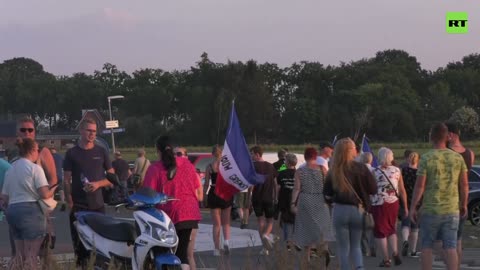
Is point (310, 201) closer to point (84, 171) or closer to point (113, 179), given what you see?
point (84, 171)

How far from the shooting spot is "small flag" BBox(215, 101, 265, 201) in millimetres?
12859

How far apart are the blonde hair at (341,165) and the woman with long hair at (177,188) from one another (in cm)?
151

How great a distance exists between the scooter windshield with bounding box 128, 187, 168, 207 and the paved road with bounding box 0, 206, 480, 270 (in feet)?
2.41

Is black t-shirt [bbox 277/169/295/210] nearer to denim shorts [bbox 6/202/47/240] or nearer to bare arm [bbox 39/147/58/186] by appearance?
bare arm [bbox 39/147/58/186]

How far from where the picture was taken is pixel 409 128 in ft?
289

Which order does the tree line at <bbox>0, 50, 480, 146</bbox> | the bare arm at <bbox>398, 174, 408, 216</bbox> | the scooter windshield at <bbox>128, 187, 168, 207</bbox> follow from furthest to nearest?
the tree line at <bbox>0, 50, 480, 146</bbox> < the bare arm at <bbox>398, 174, 408, 216</bbox> < the scooter windshield at <bbox>128, 187, 168, 207</bbox>

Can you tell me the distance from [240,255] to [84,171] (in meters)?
4.91

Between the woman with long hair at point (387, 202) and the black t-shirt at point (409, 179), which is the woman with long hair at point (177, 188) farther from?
the black t-shirt at point (409, 179)

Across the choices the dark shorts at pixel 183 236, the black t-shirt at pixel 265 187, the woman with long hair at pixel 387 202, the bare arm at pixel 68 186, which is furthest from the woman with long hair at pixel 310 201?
the bare arm at pixel 68 186

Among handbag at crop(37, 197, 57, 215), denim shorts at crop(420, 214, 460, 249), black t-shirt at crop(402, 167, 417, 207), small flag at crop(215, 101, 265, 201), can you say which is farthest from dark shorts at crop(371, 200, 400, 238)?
handbag at crop(37, 197, 57, 215)

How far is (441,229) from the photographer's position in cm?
933

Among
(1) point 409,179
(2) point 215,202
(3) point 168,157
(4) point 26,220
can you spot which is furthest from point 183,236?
(1) point 409,179

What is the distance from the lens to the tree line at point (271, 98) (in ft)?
282

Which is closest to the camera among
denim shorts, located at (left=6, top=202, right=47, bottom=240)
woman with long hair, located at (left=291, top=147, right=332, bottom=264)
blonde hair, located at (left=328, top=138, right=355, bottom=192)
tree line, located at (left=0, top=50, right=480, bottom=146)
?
denim shorts, located at (left=6, top=202, right=47, bottom=240)
